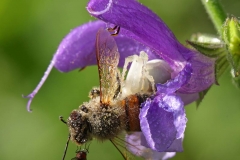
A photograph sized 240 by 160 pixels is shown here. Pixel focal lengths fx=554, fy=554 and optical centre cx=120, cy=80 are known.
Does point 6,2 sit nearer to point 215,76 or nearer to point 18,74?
point 18,74

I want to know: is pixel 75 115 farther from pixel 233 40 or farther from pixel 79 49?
pixel 233 40

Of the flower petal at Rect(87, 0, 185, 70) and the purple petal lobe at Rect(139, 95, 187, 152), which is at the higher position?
the flower petal at Rect(87, 0, 185, 70)

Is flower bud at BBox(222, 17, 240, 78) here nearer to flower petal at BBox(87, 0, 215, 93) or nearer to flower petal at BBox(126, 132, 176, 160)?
flower petal at BBox(87, 0, 215, 93)

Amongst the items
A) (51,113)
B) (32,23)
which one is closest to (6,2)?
(32,23)

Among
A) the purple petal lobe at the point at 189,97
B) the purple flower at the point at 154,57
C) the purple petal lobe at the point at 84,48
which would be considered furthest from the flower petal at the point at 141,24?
the purple petal lobe at the point at 84,48

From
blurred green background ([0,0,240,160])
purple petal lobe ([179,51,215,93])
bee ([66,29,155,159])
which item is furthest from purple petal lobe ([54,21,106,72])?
blurred green background ([0,0,240,160])

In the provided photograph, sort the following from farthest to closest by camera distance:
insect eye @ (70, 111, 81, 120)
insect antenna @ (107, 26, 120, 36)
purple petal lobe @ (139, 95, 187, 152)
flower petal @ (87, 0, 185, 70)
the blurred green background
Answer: the blurred green background → insect eye @ (70, 111, 81, 120) → insect antenna @ (107, 26, 120, 36) → flower petal @ (87, 0, 185, 70) → purple petal lobe @ (139, 95, 187, 152)
